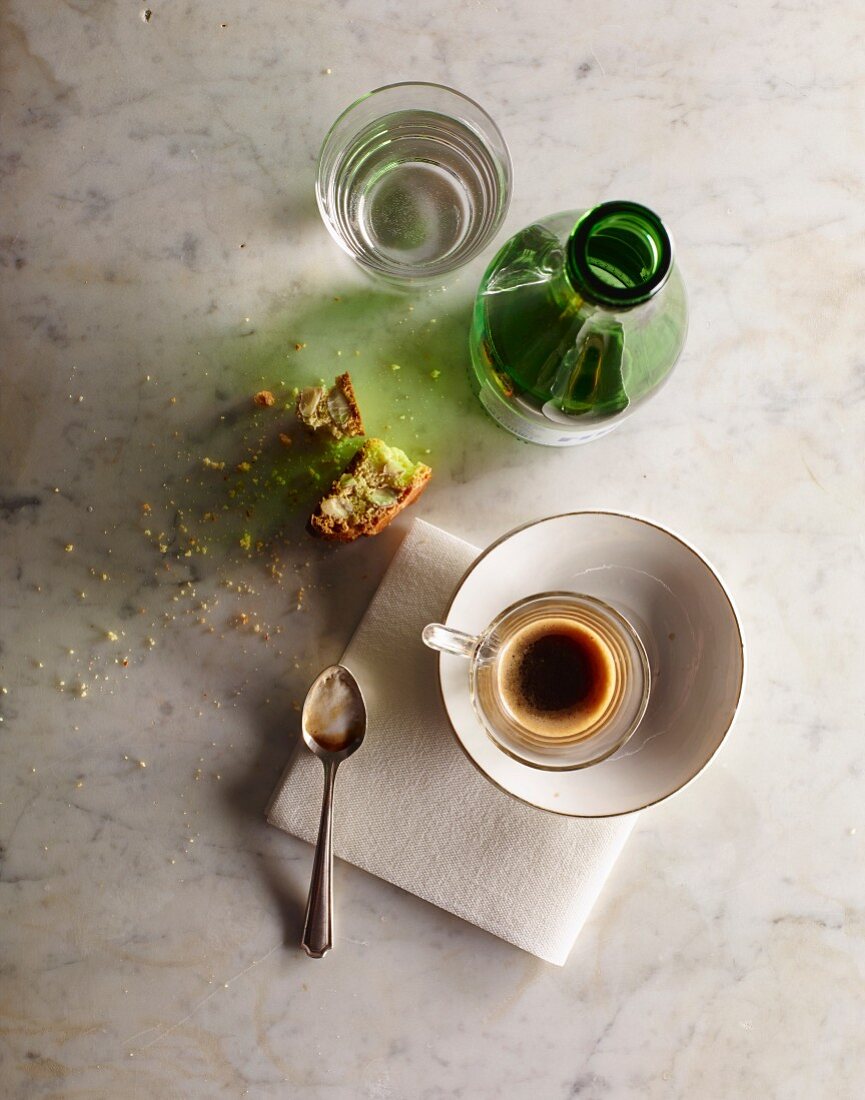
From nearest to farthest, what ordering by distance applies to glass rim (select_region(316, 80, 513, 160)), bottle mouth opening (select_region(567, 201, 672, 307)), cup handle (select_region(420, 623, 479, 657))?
bottle mouth opening (select_region(567, 201, 672, 307)) → cup handle (select_region(420, 623, 479, 657)) → glass rim (select_region(316, 80, 513, 160))

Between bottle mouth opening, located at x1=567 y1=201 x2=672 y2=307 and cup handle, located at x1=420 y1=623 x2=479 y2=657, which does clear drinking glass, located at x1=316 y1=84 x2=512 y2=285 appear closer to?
bottle mouth opening, located at x1=567 y1=201 x2=672 y2=307

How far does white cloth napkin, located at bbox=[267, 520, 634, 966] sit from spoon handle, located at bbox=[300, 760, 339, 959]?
0.02m

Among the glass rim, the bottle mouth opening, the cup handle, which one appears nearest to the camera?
the bottle mouth opening

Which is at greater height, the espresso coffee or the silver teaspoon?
the espresso coffee

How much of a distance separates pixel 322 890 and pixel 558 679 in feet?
1.19

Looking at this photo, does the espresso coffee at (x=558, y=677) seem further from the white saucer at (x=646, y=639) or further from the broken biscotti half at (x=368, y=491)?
the broken biscotti half at (x=368, y=491)

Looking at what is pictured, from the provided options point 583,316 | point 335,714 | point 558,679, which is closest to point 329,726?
point 335,714

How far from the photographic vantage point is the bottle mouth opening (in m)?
0.70

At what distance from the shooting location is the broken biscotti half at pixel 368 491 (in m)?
0.97

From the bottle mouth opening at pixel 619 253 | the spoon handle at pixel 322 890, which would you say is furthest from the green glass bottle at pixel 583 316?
the spoon handle at pixel 322 890

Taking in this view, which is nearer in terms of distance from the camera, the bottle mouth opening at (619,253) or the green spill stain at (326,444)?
the bottle mouth opening at (619,253)

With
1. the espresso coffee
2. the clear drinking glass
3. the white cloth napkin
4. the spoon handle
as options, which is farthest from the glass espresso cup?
the clear drinking glass

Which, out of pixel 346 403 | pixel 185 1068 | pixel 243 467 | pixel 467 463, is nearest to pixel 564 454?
pixel 467 463

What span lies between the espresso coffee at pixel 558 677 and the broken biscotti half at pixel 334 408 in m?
0.30
